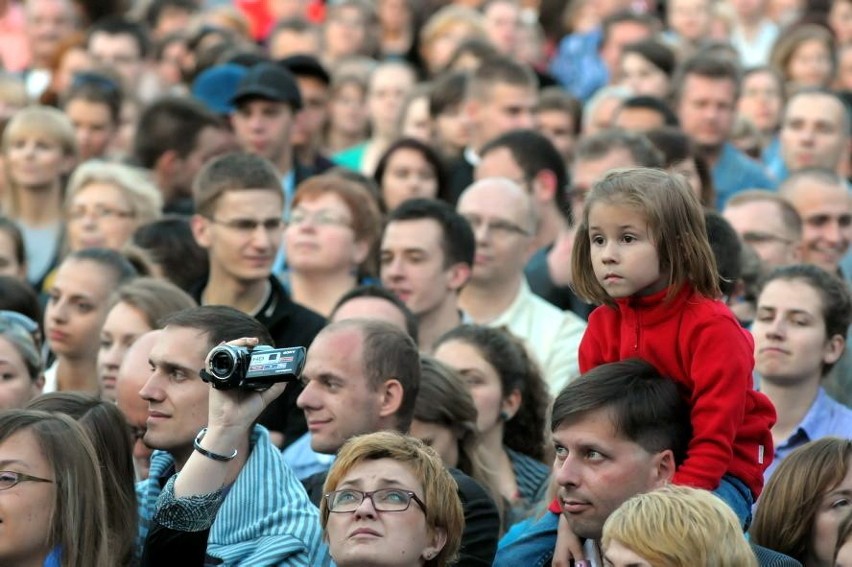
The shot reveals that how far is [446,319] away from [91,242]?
2377 mm

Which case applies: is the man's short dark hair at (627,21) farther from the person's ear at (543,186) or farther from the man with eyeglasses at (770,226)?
the man with eyeglasses at (770,226)

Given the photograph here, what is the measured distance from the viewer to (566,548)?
5.62 meters

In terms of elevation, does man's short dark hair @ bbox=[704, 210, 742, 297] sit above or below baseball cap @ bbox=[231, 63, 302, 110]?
below

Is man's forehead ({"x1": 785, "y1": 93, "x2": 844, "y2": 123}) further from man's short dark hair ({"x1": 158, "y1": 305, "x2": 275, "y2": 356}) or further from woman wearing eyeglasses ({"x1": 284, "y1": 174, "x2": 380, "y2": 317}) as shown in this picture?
man's short dark hair ({"x1": 158, "y1": 305, "x2": 275, "y2": 356})

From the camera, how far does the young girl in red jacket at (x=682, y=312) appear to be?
5422mm

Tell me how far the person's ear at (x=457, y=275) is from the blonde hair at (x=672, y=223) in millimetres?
3357

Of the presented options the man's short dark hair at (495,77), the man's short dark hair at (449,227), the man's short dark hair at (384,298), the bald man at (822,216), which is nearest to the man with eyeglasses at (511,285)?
the man's short dark hair at (449,227)

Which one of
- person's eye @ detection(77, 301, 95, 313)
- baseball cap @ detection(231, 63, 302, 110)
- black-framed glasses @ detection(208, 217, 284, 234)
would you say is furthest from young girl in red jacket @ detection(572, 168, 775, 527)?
baseball cap @ detection(231, 63, 302, 110)

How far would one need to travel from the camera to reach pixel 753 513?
6.25 meters

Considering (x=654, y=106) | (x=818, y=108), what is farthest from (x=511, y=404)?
(x=818, y=108)

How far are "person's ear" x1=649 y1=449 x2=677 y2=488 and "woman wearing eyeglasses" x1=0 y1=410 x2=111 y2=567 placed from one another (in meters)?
1.78

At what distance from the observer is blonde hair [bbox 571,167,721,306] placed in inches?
218

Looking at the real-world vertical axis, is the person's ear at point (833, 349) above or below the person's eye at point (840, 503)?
above

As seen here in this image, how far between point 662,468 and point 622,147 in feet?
14.3
